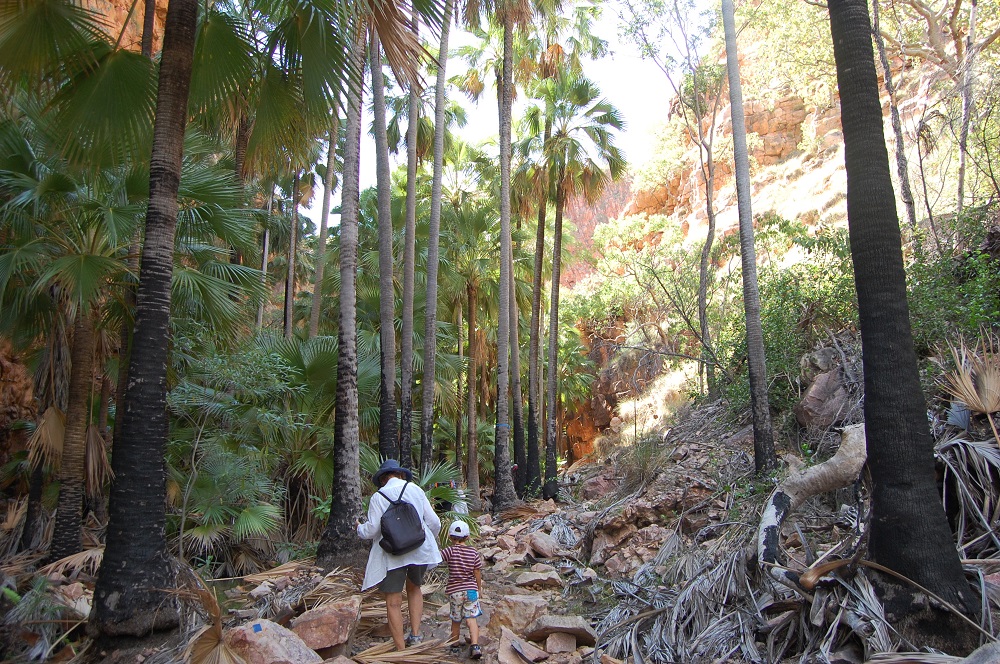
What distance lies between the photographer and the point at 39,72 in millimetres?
6410

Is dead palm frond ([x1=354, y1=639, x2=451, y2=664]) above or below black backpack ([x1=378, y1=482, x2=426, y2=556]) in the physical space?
below

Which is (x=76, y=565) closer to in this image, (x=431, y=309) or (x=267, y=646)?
(x=267, y=646)

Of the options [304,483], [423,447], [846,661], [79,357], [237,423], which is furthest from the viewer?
[423,447]

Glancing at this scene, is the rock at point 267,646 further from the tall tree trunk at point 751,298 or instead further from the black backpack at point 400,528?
the tall tree trunk at point 751,298

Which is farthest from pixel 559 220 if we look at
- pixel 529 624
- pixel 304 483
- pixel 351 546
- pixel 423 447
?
pixel 529 624

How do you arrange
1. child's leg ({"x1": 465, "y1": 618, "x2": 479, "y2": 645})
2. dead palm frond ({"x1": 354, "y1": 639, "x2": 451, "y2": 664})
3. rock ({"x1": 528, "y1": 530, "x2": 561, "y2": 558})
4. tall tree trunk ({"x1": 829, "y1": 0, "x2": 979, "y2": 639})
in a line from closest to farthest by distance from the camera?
tall tree trunk ({"x1": 829, "y1": 0, "x2": 979, "y2": 639}), dead palm frond ({"x1": 354, "y1": 639, "x2": 451, "y2": 664}), child's leg ({"x1": 465, "y1": 618, "x2": 479, "y2": 645}), rock ({"x1": 528, "y1": 530, "x2": 561, "y2": 558})

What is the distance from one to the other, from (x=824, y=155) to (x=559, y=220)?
18.8 m

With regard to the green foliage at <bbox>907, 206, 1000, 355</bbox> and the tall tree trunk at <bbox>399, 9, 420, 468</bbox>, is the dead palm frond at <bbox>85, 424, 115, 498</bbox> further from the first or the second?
the green foliage at <bbox>907, 206, 1000, 355</bbox>

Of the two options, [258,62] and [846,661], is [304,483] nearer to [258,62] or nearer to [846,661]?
[258,62]

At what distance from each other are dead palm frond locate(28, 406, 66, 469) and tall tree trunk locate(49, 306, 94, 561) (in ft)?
1.09

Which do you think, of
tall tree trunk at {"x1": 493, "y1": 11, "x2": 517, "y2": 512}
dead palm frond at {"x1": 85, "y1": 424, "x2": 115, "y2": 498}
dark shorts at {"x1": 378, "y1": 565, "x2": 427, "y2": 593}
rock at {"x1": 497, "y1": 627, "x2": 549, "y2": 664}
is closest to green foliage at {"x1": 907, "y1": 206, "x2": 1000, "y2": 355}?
rock at {"x1": 497, "y1": 627, "x2": 549, "y2": 664}

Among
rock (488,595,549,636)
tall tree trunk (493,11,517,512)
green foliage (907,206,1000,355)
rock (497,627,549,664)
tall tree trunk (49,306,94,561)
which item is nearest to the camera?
rock (497,627,549,664)

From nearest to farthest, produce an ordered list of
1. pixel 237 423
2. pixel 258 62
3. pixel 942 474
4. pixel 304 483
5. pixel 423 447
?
pixel 942 474
pixel 258 62
pixel 237 423
pixel 304 483
pixel 423 447

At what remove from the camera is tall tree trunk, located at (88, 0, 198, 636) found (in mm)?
5293
